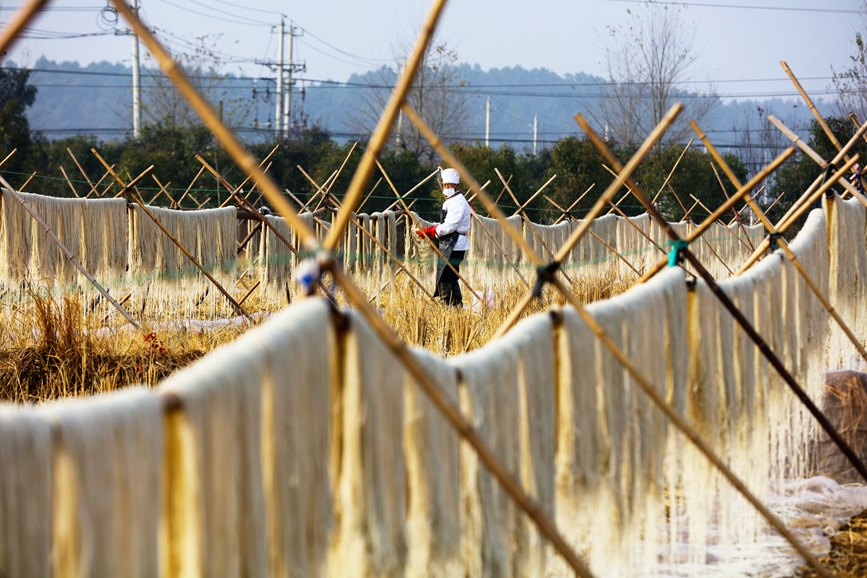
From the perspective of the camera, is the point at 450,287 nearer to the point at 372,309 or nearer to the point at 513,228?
the point at 513,228

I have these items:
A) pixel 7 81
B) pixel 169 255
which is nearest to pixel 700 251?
pixel 169 255

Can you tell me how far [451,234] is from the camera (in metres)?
14.8

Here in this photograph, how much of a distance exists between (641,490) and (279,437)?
6.36 ft

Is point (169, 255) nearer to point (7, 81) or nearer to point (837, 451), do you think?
point (837, 451)

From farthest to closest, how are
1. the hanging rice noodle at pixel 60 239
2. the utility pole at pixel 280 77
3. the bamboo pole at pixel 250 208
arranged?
the utility pole at pixel 280 77, the bamboo pole at pixel 250 208, the hanging rice noodle at pixel 60 239

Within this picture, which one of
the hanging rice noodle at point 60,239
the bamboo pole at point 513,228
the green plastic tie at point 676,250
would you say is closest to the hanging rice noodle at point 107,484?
the bamboo pole at point 513,228

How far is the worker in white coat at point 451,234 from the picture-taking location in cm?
1441

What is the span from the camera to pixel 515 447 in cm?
402

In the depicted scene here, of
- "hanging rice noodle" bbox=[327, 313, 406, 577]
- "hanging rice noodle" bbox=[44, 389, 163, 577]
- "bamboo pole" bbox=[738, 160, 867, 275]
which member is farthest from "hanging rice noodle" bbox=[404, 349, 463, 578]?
"bamboo pole" bbox=[738, 160, 867, 275]

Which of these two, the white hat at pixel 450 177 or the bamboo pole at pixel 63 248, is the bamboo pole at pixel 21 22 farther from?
the white hat at pixel 450 177

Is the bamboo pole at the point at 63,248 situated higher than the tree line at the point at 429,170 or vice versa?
the tree line at the point at 429,170

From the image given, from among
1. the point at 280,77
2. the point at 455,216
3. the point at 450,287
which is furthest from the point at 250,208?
the point at 280,77

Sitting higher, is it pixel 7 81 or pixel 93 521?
pixel 7 81

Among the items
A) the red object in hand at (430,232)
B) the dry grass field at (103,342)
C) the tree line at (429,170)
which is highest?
the tree line at (429,170)
